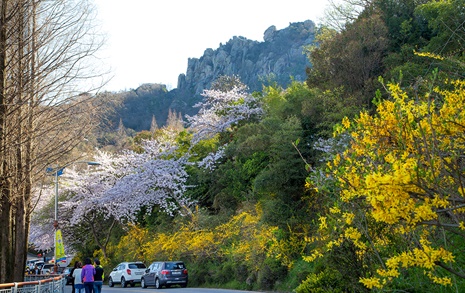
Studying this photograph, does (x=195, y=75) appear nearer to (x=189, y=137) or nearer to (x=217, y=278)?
(x=189, y=137)

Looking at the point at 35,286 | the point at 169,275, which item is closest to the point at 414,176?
the point at 35,286

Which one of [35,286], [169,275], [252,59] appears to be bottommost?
[169,275]

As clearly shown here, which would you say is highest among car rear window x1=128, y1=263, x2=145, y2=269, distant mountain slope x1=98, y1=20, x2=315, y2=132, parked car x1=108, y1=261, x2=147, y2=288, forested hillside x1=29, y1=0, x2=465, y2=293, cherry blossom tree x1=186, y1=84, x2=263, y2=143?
distant mountain slope x1=98, y1=20, x2=315, y2=132

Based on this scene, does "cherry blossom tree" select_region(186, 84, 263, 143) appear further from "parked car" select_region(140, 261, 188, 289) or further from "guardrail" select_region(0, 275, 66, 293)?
"guardrail" select_region(0, 275, 66, 293)

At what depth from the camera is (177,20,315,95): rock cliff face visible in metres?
155

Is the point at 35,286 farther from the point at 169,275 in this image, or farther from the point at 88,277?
the point at 169,275

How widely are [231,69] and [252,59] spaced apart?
7.32 meters

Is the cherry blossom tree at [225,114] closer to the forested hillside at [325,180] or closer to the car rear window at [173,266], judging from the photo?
the forested hillside at [325,180]

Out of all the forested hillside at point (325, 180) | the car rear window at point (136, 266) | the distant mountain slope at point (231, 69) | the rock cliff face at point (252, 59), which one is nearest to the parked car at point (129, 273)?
the car rear window at point (136, 266)

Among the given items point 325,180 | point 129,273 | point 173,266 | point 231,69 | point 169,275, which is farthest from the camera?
point 231,69

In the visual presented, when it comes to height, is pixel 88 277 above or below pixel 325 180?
below

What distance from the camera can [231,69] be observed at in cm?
15988

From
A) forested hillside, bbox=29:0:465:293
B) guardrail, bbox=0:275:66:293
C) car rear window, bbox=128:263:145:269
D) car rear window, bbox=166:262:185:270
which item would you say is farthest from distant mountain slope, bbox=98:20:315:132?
guardrail, bbox=0:275:66:293

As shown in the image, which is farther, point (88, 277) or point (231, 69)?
point (231, 69)
